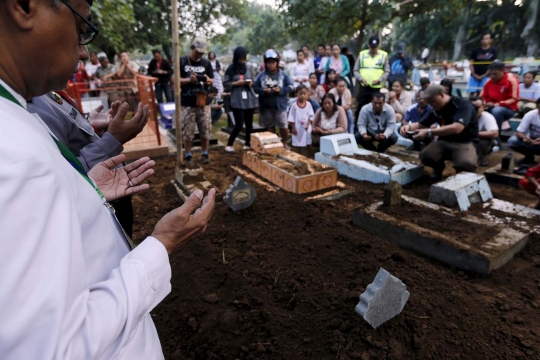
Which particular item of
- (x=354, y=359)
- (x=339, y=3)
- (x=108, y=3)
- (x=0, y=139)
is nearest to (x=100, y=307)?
(x=0, y=139)

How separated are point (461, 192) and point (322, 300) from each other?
2.49m

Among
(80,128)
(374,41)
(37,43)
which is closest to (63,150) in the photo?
(37,43)

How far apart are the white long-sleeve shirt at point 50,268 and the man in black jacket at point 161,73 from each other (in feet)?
35.5

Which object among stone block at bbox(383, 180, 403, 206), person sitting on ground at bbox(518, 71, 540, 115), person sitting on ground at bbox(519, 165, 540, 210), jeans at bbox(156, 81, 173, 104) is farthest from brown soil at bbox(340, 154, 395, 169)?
jeans at bbox(156, 81, 173, 104)

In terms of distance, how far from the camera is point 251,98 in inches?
253

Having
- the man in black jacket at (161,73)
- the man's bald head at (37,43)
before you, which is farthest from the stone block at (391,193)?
the man in black jacket at (161,73)

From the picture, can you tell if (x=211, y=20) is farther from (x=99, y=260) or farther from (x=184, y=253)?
(x=99, y=260)

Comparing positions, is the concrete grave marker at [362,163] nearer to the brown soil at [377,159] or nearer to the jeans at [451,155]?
the brown soil at [377,159]

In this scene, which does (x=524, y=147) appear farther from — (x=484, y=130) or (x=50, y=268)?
(x=50, y=268)

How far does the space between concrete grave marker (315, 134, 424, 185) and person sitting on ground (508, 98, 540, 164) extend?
190cm

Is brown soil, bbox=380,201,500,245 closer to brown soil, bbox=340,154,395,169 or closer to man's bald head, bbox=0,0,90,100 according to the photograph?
brown soil, bbox=340,154,395,169

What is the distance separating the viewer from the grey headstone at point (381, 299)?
79.1 inches

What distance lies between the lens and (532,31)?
27.2 metres

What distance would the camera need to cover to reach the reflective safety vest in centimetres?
738
